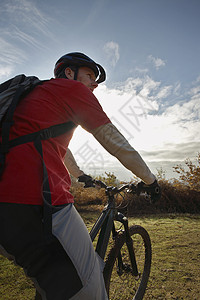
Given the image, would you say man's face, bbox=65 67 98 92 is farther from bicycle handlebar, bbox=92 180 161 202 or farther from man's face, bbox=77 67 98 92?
bicycle handlebar, bbox=92 180 161 202

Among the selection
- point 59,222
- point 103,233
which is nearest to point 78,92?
point 59,222

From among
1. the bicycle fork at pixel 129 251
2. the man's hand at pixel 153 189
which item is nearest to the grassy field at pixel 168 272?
the bicycle fork at pixel 129 251

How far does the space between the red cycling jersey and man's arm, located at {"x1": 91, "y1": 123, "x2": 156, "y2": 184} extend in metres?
0.05

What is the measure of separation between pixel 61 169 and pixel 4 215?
393 millimetres

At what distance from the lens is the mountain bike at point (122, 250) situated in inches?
74.7

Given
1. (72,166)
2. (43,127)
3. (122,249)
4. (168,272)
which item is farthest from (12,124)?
(168,272)

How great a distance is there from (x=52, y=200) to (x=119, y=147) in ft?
1.85

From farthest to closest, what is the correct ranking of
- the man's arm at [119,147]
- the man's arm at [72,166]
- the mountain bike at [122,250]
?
the man's arm at [72,166]
the mountain bike at [122,250]
the man's arm at [119,147]

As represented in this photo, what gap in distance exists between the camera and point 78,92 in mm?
1280

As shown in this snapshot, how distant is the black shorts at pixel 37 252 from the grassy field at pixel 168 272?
1669 mm

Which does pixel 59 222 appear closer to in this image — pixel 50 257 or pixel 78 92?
pixel 50 257

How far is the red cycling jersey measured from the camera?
104cm

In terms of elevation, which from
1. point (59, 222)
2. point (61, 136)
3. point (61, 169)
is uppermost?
point (61, 136)

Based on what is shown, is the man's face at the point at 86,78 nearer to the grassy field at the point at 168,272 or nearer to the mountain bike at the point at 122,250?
the mountain bike at the point at 122,250
